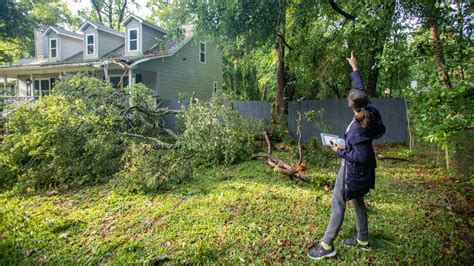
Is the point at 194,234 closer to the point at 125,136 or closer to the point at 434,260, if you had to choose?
the point at 434,260

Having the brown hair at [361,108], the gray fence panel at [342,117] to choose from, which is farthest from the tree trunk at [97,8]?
the brown hair at [361,108]

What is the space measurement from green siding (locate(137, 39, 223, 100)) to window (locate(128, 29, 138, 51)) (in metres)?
1.71

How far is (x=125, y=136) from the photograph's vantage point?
6.79 meters

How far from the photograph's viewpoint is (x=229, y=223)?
3580mm

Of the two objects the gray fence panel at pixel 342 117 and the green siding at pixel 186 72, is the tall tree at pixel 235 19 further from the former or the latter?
the green siding at pixel 186 72

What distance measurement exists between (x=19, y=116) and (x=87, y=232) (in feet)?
12.6

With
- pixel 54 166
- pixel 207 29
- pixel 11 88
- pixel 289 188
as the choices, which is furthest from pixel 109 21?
pixel 289 188

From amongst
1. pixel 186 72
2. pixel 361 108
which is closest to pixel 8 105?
pixel 361 108

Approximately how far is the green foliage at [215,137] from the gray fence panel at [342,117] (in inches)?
108

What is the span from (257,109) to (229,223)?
8.08 meters

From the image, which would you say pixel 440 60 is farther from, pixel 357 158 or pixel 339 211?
pixel 339 211

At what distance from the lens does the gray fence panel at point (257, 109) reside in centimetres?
1121

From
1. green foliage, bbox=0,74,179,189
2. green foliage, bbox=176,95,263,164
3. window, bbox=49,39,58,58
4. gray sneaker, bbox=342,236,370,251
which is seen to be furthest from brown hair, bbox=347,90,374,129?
window, bbox=49,39,58,58

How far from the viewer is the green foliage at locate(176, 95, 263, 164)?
6.78 metres
